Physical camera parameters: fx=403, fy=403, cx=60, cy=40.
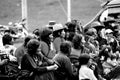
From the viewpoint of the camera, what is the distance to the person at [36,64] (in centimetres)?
696

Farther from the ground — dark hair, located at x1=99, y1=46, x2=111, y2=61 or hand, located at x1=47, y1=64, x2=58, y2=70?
hand, located at x1=47, y1=64, x2=58, y2=70

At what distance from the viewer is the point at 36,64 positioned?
7074mm

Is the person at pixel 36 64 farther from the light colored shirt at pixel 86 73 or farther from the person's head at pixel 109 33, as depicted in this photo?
the person's head at pixel 109 33

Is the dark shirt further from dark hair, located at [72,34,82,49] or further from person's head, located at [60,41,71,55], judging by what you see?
dark hair, located at [72,34,82,49]

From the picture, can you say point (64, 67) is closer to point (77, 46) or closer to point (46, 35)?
point (46, 35)

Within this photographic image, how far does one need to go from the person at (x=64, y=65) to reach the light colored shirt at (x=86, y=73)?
189 mm

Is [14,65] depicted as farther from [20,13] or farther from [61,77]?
[20,13]

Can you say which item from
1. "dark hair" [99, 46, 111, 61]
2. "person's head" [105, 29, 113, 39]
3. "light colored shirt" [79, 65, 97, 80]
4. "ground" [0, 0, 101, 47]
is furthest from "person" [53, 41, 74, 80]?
"ground" [0, 0, 101, 47]

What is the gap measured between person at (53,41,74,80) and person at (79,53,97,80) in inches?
7.8

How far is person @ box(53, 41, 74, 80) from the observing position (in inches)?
290

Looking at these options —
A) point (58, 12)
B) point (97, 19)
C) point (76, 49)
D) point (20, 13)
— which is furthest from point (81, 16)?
point (76, 49)

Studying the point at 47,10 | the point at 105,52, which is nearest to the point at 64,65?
the point at 105,52

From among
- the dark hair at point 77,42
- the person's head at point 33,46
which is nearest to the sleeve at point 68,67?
the person's head at point 33,46

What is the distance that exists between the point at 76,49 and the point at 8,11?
14.4 meters
